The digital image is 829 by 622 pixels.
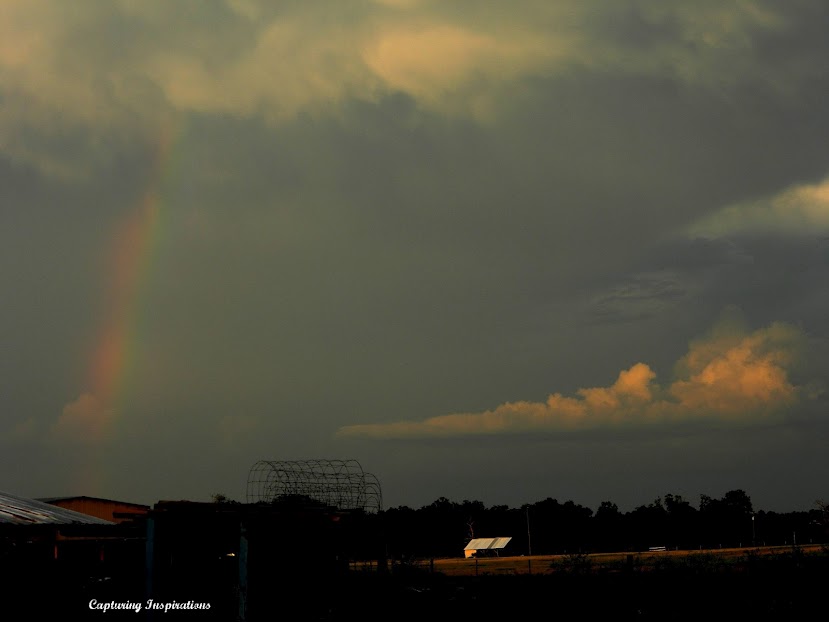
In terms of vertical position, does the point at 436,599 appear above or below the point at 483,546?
above

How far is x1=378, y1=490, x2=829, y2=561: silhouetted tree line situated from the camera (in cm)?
13025

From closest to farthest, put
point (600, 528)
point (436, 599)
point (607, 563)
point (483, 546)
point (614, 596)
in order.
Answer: point (614, 596)
point (436, 599)
point (607, 563)
point (483, 546)
point (600, 528)

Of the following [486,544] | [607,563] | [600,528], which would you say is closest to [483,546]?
[486,544]

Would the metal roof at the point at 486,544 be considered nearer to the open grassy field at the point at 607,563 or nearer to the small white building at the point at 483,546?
the small white building at the point at 483,546

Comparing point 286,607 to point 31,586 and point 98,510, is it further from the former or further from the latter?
point 98,510

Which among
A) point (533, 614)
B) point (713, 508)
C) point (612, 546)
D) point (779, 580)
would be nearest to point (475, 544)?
point (612, 546)

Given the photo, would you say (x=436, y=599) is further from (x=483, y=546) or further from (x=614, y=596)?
(x=483, y=546)

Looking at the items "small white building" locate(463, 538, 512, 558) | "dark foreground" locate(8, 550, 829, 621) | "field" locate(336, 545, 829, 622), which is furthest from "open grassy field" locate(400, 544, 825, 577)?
"small white building" locate(463, 538, 512, 558)

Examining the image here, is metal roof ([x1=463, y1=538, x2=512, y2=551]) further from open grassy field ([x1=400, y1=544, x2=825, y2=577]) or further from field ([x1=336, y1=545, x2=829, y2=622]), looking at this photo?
field ([x1=336, y1=545, x2=829, y2=622])

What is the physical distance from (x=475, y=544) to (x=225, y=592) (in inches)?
3583

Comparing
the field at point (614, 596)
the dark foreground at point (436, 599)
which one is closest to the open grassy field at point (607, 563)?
the field at point (614, 596)

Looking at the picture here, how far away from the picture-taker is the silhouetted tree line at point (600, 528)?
427 ft

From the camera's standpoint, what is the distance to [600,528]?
458 feet

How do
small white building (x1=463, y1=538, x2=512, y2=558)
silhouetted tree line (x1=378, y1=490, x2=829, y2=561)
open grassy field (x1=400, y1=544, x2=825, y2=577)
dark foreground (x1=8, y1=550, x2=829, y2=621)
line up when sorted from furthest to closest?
silhouetted tree line (x1=378, y1=490, x2=829, y2=561) < small white building (x1=463, y1=538, x2=512, y2=558) < open grassy field (x1=400, y1=544, x2=825, y2=577) < dark foreground (x1=8, y1=550, x2=829, y2=621)
